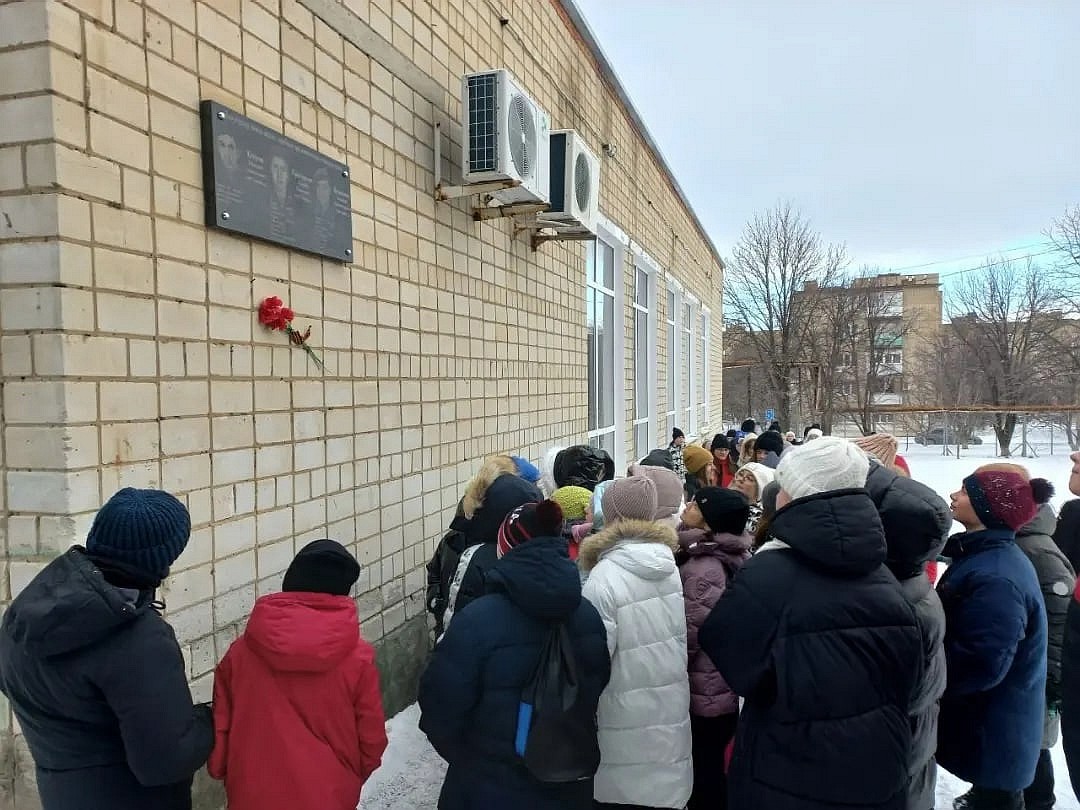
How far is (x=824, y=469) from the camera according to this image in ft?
7.11

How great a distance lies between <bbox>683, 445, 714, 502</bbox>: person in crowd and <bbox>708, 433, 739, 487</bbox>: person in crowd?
34cm

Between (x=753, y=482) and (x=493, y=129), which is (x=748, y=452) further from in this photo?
(x=493, y=129)

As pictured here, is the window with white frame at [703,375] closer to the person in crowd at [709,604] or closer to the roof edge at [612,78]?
the roof edge at [612,78]

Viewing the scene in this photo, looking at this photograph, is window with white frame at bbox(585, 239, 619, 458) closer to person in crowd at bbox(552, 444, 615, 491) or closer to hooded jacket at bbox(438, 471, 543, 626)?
person in crowd at bbox(552, 444, 615, 491)

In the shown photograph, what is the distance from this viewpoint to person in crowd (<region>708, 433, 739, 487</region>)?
24.3ft

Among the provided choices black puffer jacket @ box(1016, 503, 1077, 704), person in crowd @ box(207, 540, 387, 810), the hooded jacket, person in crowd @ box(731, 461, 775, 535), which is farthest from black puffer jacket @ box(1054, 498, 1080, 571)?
person in crowd @ box(207, 540, 387, 810)

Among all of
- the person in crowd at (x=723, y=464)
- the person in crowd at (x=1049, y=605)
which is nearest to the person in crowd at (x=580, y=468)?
the person in crowd at (x=1049, y=605)

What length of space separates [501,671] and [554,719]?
0.74 feet

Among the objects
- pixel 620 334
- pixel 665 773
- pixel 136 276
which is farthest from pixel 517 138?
pixel 620 334

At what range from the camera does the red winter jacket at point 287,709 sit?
1999mm

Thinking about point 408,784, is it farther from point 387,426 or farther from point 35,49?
point 35,49

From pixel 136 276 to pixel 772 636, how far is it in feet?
7.94

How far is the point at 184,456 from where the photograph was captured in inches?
101

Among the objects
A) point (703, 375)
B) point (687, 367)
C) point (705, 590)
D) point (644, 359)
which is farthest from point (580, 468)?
point (703, 375)
